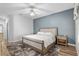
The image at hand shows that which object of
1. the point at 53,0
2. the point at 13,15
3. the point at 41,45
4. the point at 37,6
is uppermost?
the point at 53,0

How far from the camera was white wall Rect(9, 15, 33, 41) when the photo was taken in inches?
59.6

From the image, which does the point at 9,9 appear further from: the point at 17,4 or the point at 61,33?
the point at 61,33

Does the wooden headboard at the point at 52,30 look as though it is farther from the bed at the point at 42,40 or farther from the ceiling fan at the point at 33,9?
the ceiling fan at the point at 33,9

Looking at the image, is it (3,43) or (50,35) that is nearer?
(3,43)

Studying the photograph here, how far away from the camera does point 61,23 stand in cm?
156

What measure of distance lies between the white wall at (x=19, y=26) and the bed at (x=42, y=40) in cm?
10

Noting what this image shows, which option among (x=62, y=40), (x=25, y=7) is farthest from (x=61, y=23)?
(x=25, y=7)

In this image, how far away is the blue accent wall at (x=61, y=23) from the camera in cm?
145

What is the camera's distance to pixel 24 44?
1.55 m

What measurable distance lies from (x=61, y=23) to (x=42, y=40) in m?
0.51

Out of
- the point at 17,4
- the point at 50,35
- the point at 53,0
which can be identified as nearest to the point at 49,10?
the point at 53,0

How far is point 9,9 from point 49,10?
0.74 m

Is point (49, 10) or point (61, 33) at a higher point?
point (49, 10)

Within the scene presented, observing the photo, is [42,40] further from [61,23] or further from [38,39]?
[61,23]
